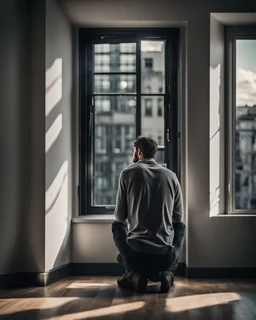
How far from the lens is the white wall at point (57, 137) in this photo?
16.9ft

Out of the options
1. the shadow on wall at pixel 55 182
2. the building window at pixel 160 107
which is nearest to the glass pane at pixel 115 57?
the building window at pixel 160 107

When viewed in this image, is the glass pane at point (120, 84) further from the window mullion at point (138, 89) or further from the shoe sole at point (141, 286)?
the shoe sole at point (141, 286)

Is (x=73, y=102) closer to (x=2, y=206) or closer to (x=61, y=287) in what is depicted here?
(x=2, y=206)

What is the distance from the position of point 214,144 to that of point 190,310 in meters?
1.94

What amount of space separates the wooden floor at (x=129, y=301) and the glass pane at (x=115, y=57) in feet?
6.82

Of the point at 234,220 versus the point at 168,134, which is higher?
the point at 168,134

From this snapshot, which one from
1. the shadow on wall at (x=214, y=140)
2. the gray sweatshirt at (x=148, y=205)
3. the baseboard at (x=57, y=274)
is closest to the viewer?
the gray sweatshirt at (x=148, y=205)

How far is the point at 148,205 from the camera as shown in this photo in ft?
15.9

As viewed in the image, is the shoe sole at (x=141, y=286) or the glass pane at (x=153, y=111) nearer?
the shoe sole at (x=141, y=286)

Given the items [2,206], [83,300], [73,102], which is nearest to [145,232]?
[83,300]

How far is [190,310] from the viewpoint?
4.07m

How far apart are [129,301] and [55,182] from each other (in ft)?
4.64

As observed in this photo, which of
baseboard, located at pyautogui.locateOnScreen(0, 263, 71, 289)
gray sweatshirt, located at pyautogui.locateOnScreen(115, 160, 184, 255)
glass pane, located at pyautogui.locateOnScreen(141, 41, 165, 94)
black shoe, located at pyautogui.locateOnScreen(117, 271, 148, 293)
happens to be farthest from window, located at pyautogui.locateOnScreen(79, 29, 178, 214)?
black shoe, located at pyautogui.locateOnScreen(117, 271, 148, 293)

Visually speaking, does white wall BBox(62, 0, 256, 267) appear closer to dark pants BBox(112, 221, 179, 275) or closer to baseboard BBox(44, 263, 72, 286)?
dark pants BBox(112, 221, 179, 275)
